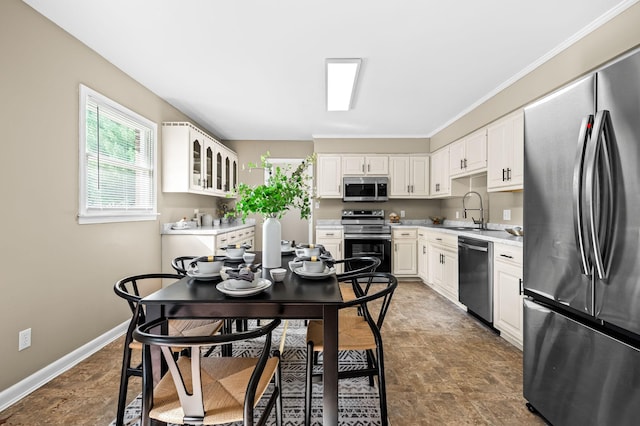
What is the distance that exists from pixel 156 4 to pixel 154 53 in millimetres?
765

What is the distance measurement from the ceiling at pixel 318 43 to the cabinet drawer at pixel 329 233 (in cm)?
Result: 209

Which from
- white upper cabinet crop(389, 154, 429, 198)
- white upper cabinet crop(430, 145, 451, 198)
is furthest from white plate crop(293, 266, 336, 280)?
white upper cabinet crop(389, 154, 429, 198)

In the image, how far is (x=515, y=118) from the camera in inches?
128

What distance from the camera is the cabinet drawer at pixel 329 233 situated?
5.32 m

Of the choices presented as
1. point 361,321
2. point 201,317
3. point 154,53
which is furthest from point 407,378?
point 154,53

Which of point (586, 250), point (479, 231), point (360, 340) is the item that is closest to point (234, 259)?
point (360, 340)

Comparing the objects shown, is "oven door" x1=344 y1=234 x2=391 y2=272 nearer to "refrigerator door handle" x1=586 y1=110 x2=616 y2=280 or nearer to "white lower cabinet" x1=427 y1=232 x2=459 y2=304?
"white lower cabinet" x1=427 y1=232 x2=459 y2=304

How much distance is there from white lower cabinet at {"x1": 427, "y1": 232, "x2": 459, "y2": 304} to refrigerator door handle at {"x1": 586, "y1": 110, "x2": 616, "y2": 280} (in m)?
2.51

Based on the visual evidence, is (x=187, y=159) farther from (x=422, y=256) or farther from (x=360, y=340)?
(x=422, y=256)

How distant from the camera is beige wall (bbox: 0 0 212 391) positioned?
202 cm

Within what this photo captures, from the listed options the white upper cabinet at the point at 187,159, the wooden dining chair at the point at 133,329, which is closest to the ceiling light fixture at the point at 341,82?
the white upper cabinet at the point at 187,159

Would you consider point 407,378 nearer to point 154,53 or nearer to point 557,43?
point 557,43

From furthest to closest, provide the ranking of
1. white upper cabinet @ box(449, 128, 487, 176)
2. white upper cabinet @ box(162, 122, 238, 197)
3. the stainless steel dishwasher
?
white upper cabinet @ box(162, 122, 238, 197), white upper cabinet @ box(449, 128, 487, 176), the stainless steel dishwasher

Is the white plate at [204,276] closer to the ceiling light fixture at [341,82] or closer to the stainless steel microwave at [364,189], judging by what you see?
the ceiling light fixture at [341,82]
